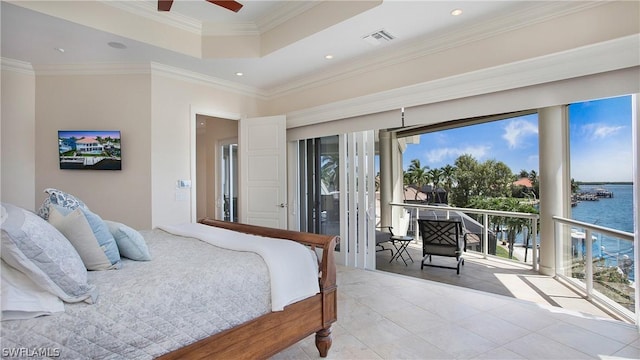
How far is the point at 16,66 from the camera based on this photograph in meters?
3.62

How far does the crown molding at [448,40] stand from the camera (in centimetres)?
256

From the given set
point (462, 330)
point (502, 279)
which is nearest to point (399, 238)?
point (502, 279)

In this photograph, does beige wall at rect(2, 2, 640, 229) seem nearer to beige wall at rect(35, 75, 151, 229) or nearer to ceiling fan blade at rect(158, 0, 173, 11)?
beige wall at rect(35, 75, 151, 229)

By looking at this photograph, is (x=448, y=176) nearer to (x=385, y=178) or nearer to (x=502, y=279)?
(x=385, y=178)

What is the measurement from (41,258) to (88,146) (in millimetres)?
3227

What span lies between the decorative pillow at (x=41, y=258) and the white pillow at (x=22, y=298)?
0.08 feet

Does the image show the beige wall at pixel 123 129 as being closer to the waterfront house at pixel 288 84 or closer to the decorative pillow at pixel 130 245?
the waterfront house at pixel 288 84

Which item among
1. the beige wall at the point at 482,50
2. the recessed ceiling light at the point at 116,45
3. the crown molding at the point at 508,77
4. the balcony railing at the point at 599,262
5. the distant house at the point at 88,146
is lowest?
the balcony railing at the point at 599,262

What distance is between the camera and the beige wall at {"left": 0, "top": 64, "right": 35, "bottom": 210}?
139 inches

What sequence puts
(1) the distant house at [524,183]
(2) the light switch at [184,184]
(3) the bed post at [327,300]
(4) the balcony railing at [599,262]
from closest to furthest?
(3) the bed post at [327,300], (4) the balcony railing at [599,262], (2) the light switch at [184,184], (1) the distant house at [524,183]

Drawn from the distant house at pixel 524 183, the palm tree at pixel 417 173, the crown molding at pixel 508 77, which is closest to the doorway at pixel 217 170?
the crown molding at pixel 508 77

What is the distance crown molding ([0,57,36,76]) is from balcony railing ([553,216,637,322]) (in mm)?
6805

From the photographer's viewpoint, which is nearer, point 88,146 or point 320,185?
point 88,146

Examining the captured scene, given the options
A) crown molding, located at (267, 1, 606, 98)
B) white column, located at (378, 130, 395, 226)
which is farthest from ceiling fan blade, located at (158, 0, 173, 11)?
white column, located at (378, 130, 395, 226)
